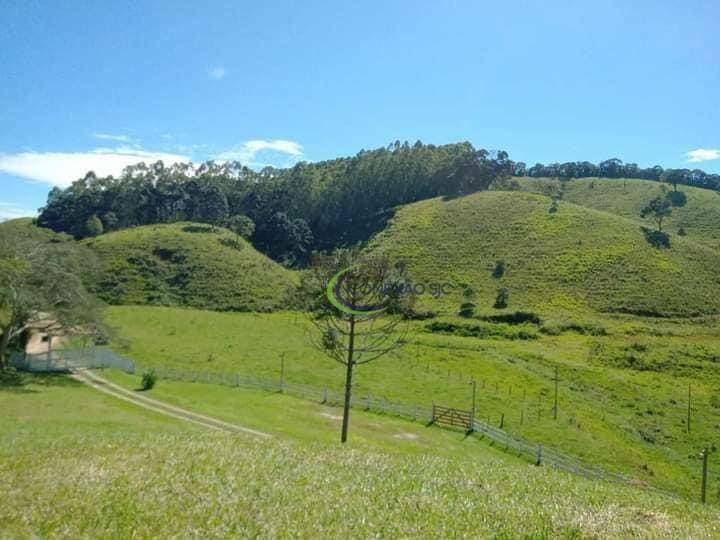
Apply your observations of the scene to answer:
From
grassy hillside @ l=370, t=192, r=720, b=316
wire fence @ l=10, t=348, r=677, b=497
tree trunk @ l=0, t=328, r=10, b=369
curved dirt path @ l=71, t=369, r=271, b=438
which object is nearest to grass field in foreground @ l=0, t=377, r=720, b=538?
curved dirt path @ l=71, t=369, r=271, b=438

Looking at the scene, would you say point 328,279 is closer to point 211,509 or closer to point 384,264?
point 384,264

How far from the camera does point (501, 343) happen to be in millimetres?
57031

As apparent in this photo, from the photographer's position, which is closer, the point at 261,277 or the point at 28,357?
the point at 28,357

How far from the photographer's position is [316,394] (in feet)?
118

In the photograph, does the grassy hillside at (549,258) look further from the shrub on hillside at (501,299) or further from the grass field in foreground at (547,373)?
the grass field in foreground at (547,373)

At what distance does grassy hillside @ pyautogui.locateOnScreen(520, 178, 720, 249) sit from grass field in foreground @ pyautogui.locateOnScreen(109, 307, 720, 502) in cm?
5538

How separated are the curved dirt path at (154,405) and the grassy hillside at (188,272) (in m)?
39.8

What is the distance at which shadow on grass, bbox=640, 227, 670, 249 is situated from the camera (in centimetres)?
8471

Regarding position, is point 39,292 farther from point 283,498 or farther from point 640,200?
point 640,200

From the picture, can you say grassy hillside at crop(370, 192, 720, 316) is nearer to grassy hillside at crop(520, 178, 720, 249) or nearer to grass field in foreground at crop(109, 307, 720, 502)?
grass field in foreground at crop(109, 307, 720, 502)

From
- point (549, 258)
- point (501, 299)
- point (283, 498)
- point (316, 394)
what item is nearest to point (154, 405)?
point (316, 394)

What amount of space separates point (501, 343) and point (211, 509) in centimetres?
5236

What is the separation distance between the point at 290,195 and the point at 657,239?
86.9 m

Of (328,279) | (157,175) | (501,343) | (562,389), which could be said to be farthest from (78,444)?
(157,175)
